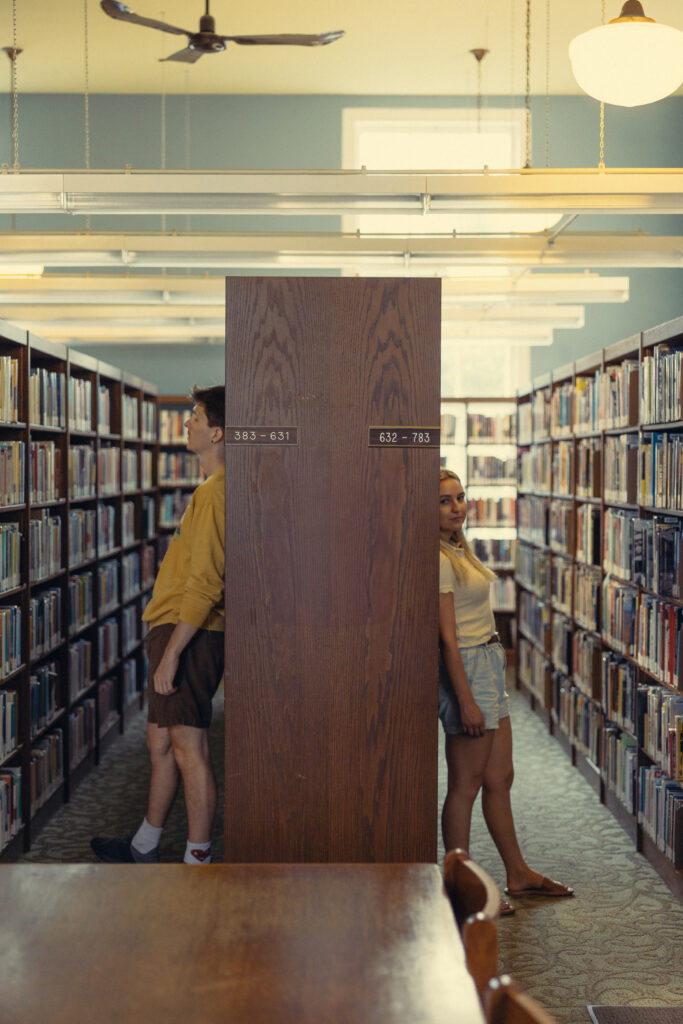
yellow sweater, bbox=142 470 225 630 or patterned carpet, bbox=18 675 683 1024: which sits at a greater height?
yellow sweater, bbox=142 470 225 630

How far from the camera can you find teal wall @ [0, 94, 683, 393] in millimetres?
9609

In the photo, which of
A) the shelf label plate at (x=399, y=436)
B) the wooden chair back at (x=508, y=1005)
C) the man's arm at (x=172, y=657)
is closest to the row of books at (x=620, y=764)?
the man's arm at (x=172, y=657)

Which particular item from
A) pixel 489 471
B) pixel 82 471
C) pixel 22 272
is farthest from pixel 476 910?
pixel 489 471

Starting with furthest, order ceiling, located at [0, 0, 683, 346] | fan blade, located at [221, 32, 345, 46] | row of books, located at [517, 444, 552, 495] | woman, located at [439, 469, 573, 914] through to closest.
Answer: row of books, located at [517, 444, 552, 495] → ceiling, located at [0, 0, 683, 346] → fan blade, located at [221, 32, 345, 46] → woman, located at [439, 469, 573, 914]

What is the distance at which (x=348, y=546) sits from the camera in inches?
115

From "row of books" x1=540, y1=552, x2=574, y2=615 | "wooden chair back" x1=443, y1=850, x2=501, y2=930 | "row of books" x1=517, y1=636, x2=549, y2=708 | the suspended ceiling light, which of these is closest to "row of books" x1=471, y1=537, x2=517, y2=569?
"row of books" x1=517, y1=636, x2=549, y2=708

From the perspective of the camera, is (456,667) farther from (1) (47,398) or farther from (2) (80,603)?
(2) (80,603)

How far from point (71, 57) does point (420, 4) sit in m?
3.07

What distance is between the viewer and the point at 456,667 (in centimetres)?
359

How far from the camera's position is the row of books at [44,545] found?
4.80 m

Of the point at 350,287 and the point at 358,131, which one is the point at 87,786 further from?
the point at 358,131

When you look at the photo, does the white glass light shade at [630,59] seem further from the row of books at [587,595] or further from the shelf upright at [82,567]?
the shelf upright at [82,567]

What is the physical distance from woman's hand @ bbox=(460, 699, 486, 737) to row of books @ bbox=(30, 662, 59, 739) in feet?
7.04

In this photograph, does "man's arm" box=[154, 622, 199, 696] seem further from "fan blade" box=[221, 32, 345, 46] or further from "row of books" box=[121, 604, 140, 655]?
"row of books" box=[121, 604, 140, 655]
